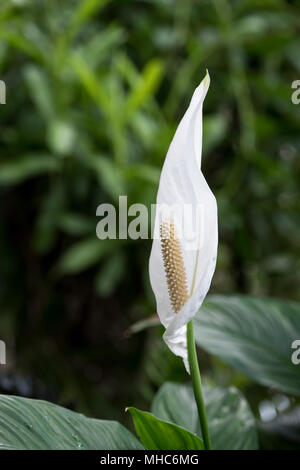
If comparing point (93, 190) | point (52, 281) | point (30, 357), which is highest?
point (93, 190)

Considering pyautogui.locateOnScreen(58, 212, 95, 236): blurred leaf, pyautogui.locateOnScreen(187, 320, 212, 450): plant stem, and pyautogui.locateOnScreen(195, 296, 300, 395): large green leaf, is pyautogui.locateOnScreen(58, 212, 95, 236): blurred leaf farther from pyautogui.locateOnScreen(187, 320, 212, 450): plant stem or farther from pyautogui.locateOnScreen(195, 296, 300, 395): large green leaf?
pyautogui.locateOnScreen(187, 320, 212, 450): plant stem

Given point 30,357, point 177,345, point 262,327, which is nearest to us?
point 177,345

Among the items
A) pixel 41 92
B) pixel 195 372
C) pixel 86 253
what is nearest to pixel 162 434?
pixel 195 372

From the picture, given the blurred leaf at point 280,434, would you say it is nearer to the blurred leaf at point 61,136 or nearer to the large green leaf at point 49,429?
the large green leaf at point 49,429

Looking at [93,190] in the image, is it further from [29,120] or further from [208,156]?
[208,156]

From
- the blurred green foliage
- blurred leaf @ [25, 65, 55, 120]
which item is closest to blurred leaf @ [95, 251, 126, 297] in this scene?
the blurred green foliage

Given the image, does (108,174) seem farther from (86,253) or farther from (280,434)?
(280,434)

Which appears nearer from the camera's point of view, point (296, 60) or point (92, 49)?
point (92, 49)
